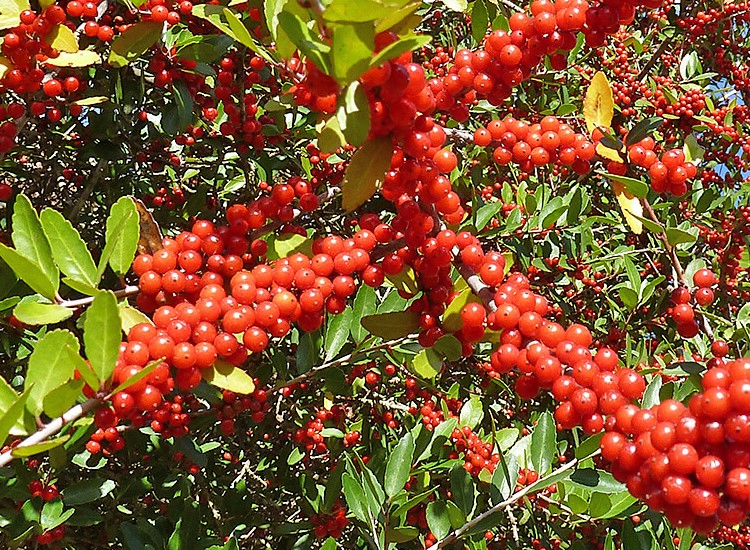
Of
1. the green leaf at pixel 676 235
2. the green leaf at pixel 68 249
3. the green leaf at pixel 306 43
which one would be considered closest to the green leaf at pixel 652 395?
the green leaf at pixel 676 235

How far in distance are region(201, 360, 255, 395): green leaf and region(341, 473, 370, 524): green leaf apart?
2.69 ft

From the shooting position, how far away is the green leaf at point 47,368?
1162 mm

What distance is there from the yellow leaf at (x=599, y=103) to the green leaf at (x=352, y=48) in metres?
0.97

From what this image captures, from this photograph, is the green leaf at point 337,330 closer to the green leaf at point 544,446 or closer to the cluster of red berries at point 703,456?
the green leaf at point 544,446

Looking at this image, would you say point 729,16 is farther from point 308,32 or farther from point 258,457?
point 308,32

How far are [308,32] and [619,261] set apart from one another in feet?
9.17

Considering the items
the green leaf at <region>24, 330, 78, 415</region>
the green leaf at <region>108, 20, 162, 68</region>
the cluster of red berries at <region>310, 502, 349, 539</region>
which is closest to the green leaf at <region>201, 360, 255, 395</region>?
the green leaf at <region>24, 330, 78, 415</region>

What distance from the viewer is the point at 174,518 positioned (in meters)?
2.40

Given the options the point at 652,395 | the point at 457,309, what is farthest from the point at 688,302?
the point at 457,309

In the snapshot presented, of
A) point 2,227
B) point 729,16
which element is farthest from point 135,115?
point 729,16

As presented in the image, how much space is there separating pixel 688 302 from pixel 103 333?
1.58 m

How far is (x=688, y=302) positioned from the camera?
1.92 m

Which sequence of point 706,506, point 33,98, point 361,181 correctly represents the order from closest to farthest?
1. point 706,506
2. point 361,181
3. point 33,98

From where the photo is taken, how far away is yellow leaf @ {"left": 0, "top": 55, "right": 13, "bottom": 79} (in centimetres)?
180
